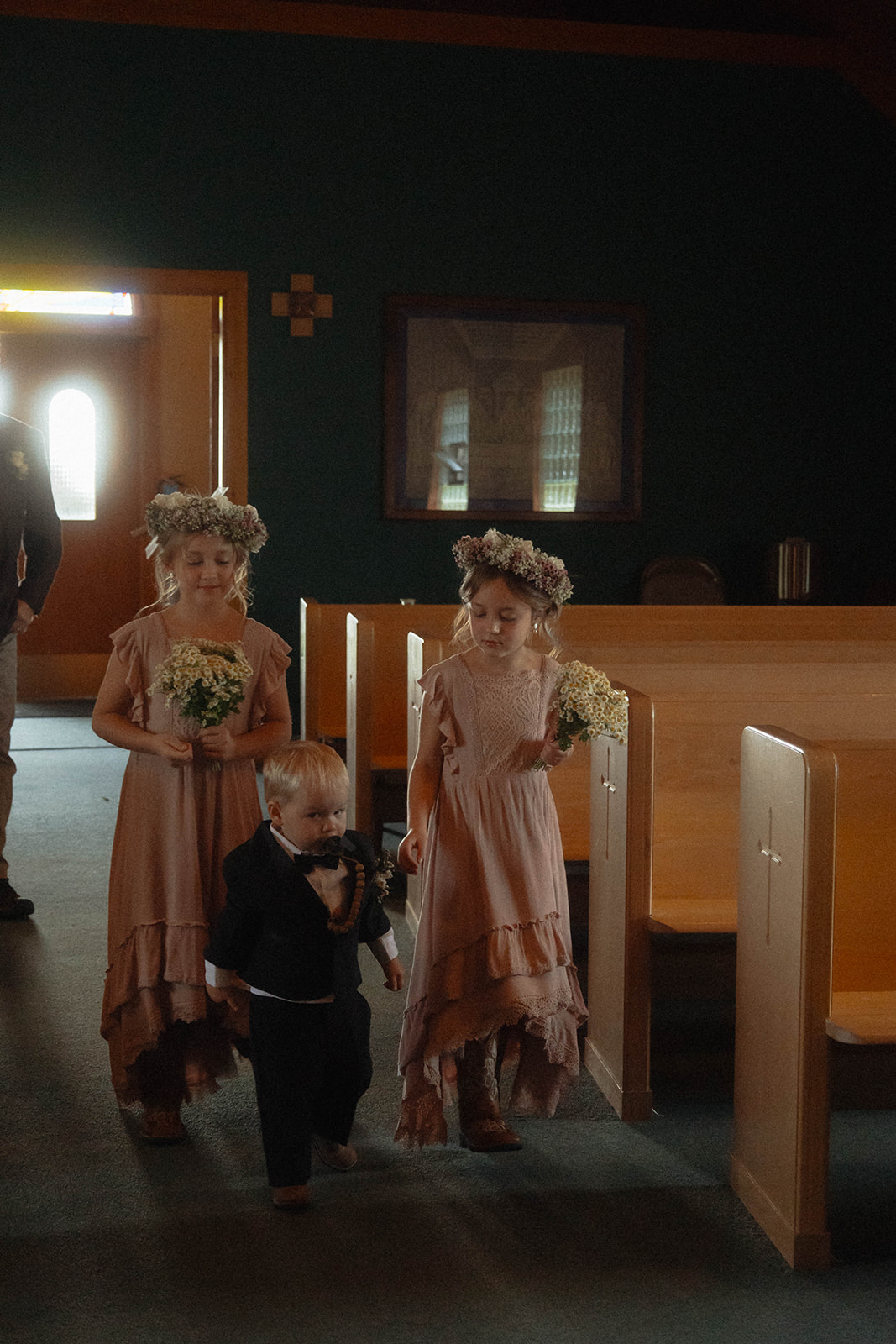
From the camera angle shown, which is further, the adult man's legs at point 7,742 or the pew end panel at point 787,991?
the adult man's legs at point 7,742

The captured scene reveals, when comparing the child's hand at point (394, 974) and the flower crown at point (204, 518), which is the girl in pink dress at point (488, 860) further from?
the flower crown at point (204, 518)

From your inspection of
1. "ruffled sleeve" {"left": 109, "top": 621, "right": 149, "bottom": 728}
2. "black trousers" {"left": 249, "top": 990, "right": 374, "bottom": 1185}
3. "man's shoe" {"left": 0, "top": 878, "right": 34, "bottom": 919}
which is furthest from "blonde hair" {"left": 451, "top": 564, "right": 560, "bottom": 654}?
"man's shoe" {"left": 0, "top": 878, "right": 34, "bottom": 919}

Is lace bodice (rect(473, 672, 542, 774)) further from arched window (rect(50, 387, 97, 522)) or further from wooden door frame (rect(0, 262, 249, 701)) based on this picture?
arched window (rect(50, 387, 97, 522))

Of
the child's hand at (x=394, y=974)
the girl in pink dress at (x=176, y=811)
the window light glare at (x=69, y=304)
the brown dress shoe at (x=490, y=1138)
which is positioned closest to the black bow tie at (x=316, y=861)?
the child's hand at (x=394, y=974)

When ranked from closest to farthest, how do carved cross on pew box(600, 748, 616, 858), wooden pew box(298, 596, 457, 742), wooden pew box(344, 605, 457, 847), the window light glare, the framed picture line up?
1. carved cross on pew box(600, 748, 616, 858)
2. wooden pew box(344, 605, 457, 847)
3. wooden pew box(298, 596, 457, 742)
4. the framed picture
5. the window light glare

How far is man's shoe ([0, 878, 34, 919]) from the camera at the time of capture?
3.93 m

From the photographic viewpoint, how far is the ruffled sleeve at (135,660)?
2486mm

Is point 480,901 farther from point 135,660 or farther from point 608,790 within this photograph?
point 135,660

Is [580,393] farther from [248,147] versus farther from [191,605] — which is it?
[191,605]

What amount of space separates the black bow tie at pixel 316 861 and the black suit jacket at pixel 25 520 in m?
1.81

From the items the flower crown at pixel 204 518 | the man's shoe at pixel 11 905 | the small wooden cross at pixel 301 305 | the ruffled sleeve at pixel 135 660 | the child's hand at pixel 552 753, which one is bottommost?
the man's shoe at pixel 11 905

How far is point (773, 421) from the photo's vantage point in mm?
7375

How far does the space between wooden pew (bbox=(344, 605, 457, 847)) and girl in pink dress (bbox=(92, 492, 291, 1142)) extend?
1.73 metres

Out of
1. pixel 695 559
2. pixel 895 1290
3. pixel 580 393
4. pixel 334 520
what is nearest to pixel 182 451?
pixel 334 520
